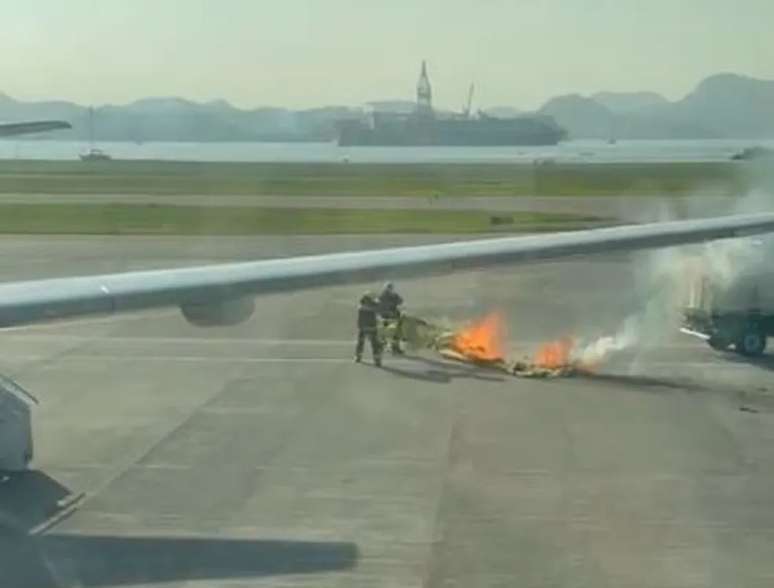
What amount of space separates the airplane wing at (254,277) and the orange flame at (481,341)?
28.1 ft

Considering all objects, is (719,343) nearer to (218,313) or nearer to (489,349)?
(489,349)

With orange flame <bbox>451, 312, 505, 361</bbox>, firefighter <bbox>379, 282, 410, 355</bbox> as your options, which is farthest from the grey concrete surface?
firefighter <bbox>379, 282, 410, 355</bbox>

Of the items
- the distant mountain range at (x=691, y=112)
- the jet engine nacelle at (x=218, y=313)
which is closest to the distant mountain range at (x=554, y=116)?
the distant mountain range at (x=691, y=112)

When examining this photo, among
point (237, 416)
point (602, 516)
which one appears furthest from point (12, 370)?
point (602, 516)

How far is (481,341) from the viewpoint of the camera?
91.0 ft

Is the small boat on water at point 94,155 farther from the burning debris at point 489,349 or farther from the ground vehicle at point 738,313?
the ground vehicle at point 738,313

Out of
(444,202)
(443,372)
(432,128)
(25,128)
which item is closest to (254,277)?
(25,128)

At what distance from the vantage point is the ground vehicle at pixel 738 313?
88.7 feet

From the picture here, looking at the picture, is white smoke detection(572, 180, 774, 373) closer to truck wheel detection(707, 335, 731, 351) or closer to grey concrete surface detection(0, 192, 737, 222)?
truck wheel detection(707, 335, 731, 351)

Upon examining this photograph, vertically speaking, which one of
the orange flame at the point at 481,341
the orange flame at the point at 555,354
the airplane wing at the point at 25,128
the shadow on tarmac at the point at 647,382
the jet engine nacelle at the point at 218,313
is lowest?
the orange flame at the point at 481,341

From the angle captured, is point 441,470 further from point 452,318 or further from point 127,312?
point 452,318

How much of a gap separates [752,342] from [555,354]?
413 cm

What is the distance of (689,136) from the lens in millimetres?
38656

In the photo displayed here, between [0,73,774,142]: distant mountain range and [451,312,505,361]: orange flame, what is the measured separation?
535cm
